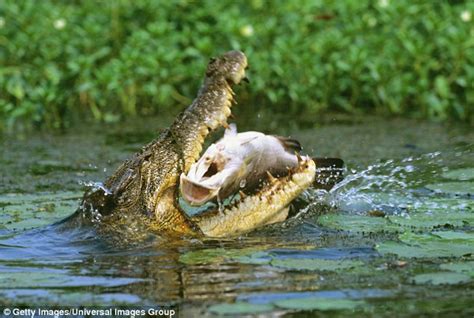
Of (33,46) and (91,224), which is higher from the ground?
(33,46)

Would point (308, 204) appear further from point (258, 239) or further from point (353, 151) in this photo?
point (353, 151)

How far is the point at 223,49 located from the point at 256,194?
4959 mm

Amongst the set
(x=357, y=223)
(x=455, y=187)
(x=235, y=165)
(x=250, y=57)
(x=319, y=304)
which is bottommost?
(x=319, y=304)

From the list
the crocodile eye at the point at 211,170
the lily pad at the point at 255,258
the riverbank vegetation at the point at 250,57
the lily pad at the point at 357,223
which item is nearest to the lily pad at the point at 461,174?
the lily pad at the point at 357,223

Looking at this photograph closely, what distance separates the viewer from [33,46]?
34.7ft

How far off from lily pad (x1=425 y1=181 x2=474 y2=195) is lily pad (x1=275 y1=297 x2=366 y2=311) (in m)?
2.57

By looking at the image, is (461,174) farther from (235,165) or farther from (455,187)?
Result: (235,165)

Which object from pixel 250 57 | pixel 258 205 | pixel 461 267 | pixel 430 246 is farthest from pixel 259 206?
pixel 250 57

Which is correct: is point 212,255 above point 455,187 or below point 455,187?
below

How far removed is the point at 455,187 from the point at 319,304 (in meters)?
2.79

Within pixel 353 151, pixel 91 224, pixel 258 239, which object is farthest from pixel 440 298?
pixel 353 151

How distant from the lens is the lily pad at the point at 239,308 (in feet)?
13.5

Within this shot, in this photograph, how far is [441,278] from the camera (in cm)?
455

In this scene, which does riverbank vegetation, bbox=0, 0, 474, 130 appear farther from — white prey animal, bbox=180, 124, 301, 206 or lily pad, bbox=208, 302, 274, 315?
lily pad, bbox=208, 302, 274, 315
